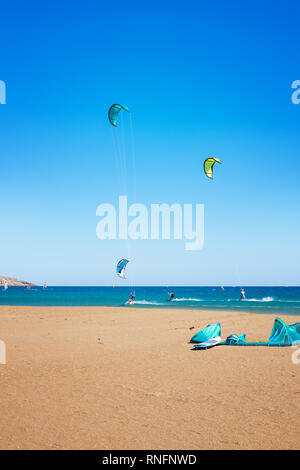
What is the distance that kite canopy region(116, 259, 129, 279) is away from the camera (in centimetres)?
2541

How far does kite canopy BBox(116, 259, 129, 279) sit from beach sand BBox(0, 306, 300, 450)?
13.9 m

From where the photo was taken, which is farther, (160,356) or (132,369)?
(160,356)

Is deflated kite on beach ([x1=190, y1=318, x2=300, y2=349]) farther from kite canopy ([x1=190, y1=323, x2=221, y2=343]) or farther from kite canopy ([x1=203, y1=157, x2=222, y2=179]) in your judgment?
kite canopy ([x1=203, y1=157, x2=222, y2=179])

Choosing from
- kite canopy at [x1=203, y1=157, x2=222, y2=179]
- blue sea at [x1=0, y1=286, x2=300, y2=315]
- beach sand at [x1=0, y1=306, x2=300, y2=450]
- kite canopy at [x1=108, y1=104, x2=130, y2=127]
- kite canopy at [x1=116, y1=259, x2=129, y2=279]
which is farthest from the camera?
blue sea at [x1=0, y1=286, x2=300, y2=315]

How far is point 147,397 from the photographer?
20.2 feet

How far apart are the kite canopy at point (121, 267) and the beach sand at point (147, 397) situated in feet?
45.6

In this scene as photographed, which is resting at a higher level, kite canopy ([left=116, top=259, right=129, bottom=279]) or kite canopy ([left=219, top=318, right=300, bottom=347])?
kite canopy ([left=116, top=259, right=129, bottom=279])

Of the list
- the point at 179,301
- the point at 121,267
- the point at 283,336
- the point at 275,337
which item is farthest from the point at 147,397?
the point at 179,301

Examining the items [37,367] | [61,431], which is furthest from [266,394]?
[37,367]

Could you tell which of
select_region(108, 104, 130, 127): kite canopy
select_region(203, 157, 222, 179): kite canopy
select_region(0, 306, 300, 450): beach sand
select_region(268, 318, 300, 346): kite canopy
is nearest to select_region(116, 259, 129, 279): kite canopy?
select_region(203, 157, 222, 179): kite canopy

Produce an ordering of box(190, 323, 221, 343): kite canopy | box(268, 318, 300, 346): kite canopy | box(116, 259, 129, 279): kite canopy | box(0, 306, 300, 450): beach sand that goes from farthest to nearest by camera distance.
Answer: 1. box(116, 259, 129, 279): kite canopy
2. box(190, 323, 221, 343): kite canopy
3. box(268, 318, 300, 346): kite canopy
4. box(0, 306, 300, 450): beach sand

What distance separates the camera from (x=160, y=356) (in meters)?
9.55
